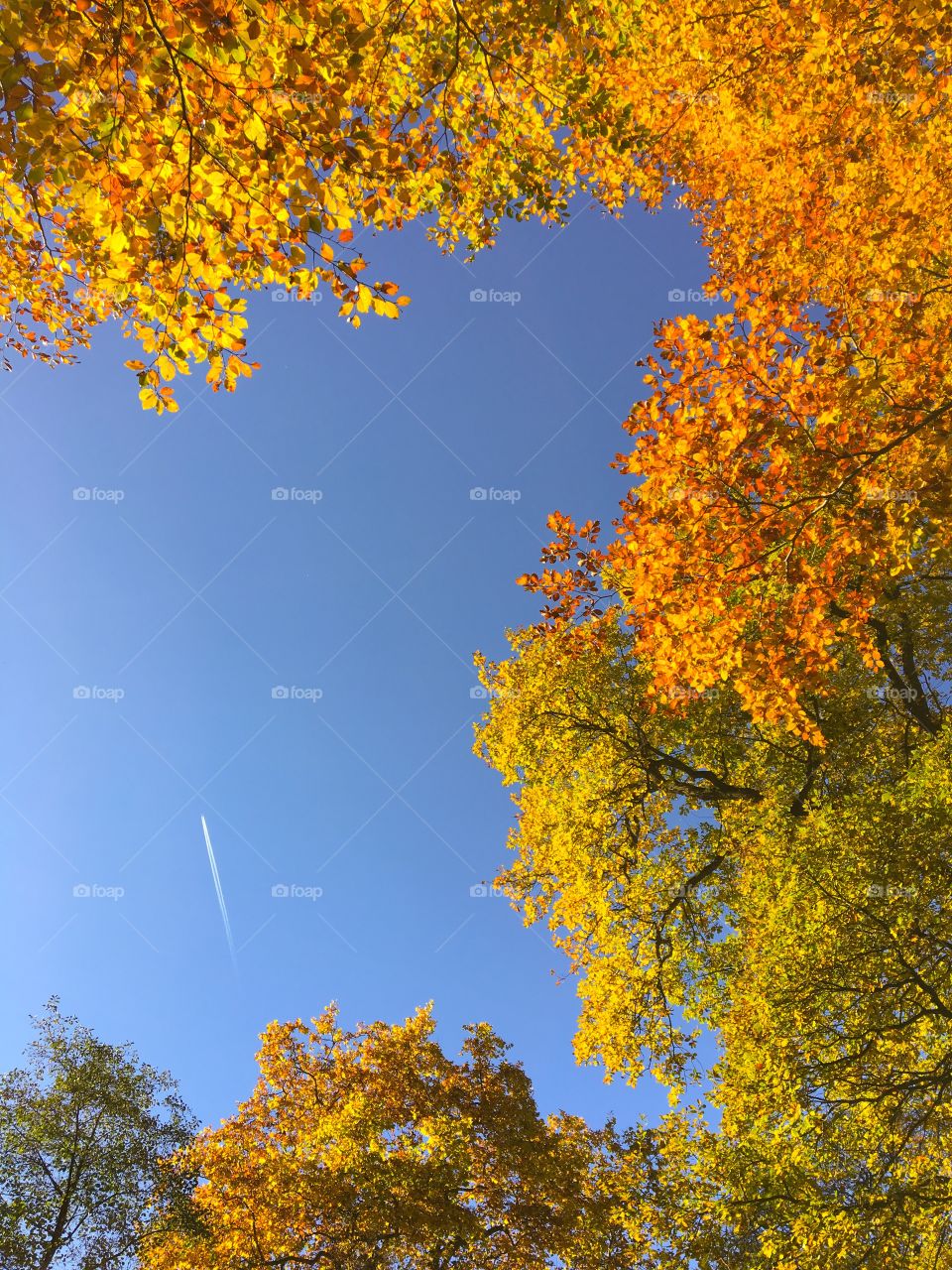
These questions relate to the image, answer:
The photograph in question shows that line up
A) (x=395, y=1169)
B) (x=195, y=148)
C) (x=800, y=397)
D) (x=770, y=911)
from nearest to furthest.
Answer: (x=195, y=148), (x=800, y=397), (x=770, y=911), (x=395, y=1169)

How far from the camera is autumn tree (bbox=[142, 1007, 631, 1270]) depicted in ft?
48.3

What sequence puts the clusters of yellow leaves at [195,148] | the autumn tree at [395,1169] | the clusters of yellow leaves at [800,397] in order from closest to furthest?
the clusters of yellow leaves at [195,148] → the clusters of yellow leaves at [800,397] → the autumn tree at [395,1169]

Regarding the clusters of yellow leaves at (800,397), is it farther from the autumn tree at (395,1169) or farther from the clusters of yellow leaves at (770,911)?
the autumn tree at (395,1169)

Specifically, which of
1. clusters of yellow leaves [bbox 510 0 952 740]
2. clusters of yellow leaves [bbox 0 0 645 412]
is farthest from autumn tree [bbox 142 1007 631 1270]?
clusters of yellow leaves [bbox 0 0 645 412]

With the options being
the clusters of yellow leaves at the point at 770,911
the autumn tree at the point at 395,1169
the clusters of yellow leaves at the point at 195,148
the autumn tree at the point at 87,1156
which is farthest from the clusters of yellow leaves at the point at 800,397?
the autumn tree at the point at 87,1156

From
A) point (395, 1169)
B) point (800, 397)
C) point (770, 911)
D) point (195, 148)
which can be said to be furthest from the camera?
point (395, 1169)

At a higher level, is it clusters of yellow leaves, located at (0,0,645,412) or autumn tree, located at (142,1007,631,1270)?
clusters of yellow leaves, located at (0,0,645,412)

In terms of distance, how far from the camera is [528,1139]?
60.0ft

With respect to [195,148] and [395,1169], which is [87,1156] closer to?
[395,1169]

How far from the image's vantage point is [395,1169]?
14.4 metres

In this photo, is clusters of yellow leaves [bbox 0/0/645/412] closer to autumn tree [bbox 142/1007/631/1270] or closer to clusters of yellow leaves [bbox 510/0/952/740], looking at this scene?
clusters of yellow leaves [bbox 510/0/952/740]

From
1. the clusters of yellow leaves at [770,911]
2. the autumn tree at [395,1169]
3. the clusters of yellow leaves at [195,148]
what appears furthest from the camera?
the autumn tree at [395,1169]

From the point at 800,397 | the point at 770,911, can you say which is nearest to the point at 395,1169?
the point at 770,911

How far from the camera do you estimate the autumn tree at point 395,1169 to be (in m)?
14.7
